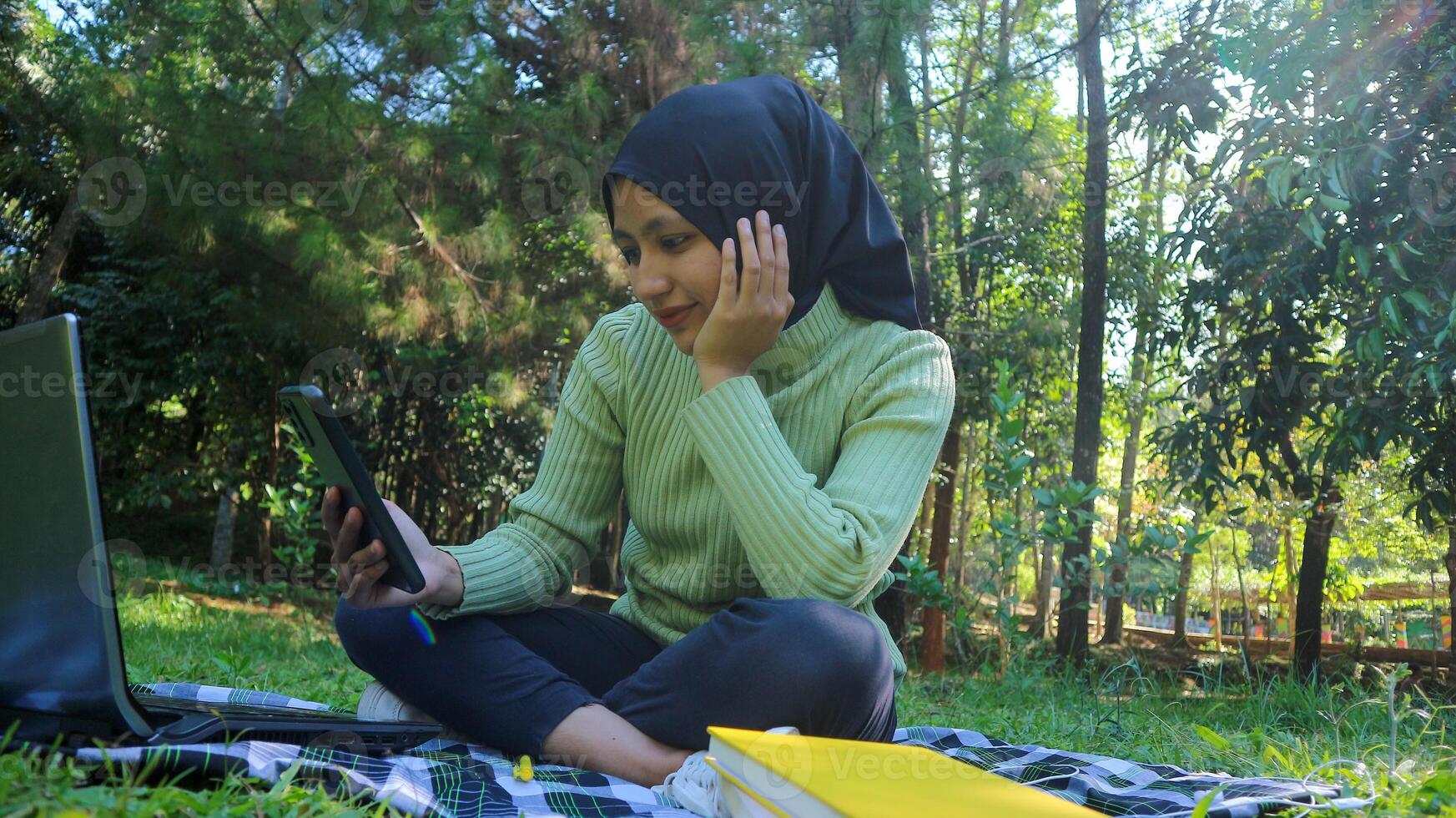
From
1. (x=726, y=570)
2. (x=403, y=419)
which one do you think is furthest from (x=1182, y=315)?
(x=403, y=419)

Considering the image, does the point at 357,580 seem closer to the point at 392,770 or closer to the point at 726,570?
the point at 392,770

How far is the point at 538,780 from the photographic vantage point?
1.47 metres

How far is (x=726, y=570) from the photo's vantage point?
189cm

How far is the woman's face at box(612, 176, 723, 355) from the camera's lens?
182cm

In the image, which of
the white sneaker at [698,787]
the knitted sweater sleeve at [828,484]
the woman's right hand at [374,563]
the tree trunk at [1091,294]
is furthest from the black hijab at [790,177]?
the tree trunk at [1091,294]

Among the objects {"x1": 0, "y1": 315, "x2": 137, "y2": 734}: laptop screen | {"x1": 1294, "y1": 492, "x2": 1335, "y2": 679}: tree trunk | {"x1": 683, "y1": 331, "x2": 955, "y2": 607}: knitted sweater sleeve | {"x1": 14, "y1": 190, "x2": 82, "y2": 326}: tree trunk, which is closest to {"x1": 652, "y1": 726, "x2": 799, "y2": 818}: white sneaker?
{"x1": 683, "y1": 331, "x2": 955, "y2": 607}: knitted sweater sleeve

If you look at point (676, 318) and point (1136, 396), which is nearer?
point (676, 318)

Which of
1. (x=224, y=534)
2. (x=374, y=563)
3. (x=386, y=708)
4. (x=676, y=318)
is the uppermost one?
(x=676, y=318)

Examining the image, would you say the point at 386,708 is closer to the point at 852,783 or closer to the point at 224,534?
the point at 852,783

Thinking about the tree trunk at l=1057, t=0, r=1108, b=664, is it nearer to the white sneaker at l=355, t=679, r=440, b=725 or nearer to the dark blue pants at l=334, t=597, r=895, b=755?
the dark blue pants at l=334, t=597, r=895, b=755

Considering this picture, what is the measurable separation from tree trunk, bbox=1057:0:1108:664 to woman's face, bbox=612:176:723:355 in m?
4.61

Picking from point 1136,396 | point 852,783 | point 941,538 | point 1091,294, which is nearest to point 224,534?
point 941,538

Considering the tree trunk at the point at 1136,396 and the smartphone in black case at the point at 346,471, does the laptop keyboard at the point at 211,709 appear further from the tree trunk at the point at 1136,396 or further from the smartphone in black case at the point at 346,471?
the tree trunk at the point at 1136,396

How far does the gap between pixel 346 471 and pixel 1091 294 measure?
6.21 metres
